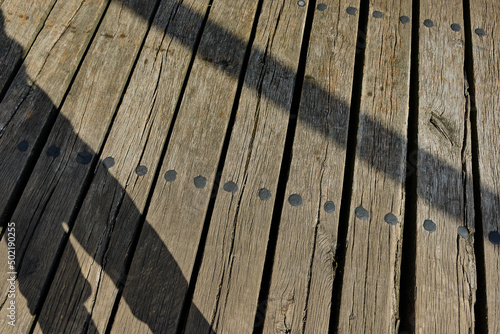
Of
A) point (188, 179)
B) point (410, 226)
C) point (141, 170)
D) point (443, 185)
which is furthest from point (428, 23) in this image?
point (141, 170)

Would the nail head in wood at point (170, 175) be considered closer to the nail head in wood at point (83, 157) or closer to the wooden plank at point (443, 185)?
the nail head in wood at point (83, 157)

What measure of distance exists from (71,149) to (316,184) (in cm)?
118

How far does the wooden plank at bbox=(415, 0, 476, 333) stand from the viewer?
170 centimetres

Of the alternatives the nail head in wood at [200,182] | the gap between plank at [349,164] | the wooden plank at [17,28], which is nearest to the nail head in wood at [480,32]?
the gap between plank at [349,164]

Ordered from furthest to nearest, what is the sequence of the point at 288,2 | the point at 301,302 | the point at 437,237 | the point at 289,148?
1. the point at 288,2
2. the point at 289,148
3. the point at 437,237
4. the point at 301,302

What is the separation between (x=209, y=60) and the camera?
230 centimetres

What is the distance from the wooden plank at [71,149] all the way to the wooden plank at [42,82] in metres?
0.06

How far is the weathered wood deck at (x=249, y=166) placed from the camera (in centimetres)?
→ 170

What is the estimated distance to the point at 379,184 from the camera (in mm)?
1945

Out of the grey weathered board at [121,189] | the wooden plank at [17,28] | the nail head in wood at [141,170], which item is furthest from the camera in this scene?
the wooden plank at [17,28]

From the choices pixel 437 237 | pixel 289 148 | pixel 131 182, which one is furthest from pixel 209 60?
pixel 437 237

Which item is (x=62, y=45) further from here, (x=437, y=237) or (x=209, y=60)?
(x=437, y=237)

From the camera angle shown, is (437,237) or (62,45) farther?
(62,45)

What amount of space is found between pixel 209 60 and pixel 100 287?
1290 mm
